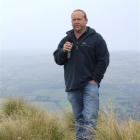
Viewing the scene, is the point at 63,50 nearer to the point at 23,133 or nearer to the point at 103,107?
the point at 103,107

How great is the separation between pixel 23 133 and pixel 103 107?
5.61ft

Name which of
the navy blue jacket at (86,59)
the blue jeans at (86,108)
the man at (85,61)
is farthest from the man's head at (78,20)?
the blue jeans at (86,108)

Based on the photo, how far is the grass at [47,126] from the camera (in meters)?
6.91

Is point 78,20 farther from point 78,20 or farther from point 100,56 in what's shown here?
point 100,56

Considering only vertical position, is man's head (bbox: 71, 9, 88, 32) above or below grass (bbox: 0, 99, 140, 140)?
above

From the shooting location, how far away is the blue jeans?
24.8 ft

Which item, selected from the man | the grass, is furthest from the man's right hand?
the grass

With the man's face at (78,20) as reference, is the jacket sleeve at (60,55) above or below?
below

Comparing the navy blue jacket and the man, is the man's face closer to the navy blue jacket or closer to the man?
the man

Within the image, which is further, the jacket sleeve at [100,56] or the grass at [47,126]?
the jacket sleeve at [100,56]

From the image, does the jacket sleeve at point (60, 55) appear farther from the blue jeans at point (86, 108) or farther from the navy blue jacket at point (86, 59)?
the blue jeans at point (86, 108)

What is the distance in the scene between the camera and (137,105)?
7594 mm

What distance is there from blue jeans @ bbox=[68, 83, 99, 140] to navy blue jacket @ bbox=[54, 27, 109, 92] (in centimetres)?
11

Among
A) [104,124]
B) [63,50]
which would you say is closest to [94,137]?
[104,124]
